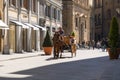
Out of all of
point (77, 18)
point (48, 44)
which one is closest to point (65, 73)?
point (48, 44)

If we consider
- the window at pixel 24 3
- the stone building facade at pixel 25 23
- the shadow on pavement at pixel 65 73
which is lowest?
the shadow on pavement at pixel 65 73

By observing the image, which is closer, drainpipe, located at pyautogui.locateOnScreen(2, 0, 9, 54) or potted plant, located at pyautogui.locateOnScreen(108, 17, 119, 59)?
potted plant, located at pyautogui.locateOnScreen(108, 17, 119, 59)

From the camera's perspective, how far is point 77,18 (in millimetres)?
74438

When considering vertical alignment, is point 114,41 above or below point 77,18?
below

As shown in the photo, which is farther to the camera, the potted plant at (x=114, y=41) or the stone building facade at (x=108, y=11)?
the stone building facade at (x=108, y=11)

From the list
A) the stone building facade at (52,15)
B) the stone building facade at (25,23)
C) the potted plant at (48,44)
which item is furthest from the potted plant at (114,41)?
the stone building facade at (52,15)

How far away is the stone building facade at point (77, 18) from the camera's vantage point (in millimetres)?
69562

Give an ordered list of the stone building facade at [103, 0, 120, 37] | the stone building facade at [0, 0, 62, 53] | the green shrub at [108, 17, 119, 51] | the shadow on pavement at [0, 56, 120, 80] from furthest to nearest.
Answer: the stone building facade at [103, 0, 120, 37], the stone building facade at [0, 0, 62, 53], the green shrub at [108, 17, 119, 51], the shadow on pavement at [0, 56, 120, 80]

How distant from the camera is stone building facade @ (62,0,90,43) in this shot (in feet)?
228

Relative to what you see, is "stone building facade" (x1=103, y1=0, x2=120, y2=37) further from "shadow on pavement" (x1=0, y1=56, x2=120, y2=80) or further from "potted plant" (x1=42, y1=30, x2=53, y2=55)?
"shadow on pavement" (x1=0, y1=56, x2=120, y2=80)

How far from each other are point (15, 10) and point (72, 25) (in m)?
31.8

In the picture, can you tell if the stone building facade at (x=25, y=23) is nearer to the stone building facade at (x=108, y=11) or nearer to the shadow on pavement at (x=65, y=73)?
the shadow on pavement at (x=65, y=73)

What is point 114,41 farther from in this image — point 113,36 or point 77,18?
point 77,18

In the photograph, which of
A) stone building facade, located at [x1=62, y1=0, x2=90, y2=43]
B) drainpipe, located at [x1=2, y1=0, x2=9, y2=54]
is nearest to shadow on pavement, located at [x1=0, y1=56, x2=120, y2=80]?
drainpipe, located at [x1=2, y1=0, x2=9, y2=54]
